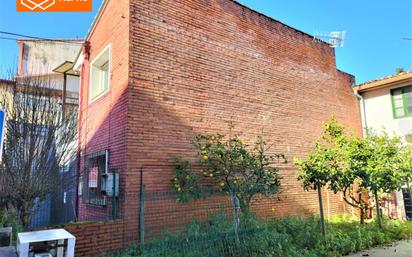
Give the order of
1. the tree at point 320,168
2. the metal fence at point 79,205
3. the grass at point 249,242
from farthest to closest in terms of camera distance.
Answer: the tree at point 320,168 → the metal fence at point 79,205 → the grass at point 249,242

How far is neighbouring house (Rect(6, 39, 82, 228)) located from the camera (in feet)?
24.3

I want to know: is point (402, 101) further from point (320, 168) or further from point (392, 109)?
point (320, 168)

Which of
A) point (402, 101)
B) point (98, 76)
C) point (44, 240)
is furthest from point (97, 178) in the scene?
point (402, 101)

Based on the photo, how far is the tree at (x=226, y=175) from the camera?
685 centimetres

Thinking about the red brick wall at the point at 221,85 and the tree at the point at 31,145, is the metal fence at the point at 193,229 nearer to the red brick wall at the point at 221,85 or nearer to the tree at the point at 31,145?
the red brick wall at the point at 221,85

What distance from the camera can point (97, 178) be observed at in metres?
7.81

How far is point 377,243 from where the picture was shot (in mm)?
7879

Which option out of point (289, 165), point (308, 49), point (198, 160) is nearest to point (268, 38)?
point (308, 49)

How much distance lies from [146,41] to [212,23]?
241 cm

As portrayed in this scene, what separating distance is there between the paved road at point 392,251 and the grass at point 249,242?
9.1 inches

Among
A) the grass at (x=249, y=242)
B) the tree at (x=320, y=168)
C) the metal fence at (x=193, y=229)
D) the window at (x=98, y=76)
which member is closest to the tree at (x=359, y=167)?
the tree at (x=320, y=168)

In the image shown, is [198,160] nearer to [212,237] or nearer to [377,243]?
[212,237]

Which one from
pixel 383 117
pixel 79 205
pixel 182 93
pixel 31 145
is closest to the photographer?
pixel 31 145

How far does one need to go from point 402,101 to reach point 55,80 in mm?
13934
